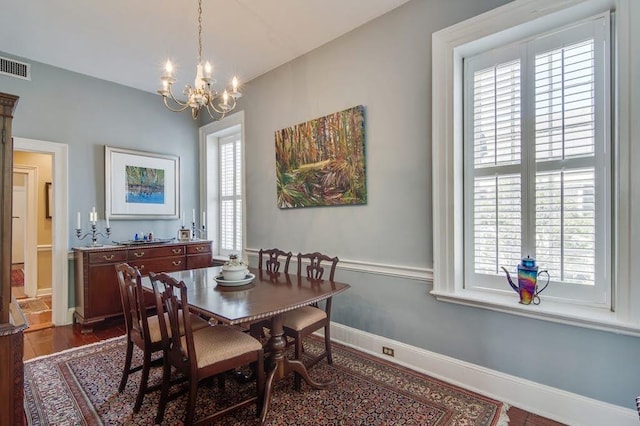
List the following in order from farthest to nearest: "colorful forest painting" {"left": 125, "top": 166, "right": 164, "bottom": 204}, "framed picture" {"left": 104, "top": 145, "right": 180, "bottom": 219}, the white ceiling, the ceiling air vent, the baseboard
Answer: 1. "colorful forest painting" {"left": 125, "top": 166, "right": 164, "bottom": 204}
2. "framed picture" {"left": 104, "top": 145, "right": 180, "bottom": 219}
3. the ceiling air vent
4. the white ceiling
5. the baseboard

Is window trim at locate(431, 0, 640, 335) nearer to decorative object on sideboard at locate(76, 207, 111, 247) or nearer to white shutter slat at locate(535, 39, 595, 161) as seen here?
white shutter slat at locate(535, 39, 595, 161)

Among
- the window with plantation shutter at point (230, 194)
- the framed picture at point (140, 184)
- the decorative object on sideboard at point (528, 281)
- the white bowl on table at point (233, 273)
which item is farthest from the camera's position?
the window with plantation shutter at point (230, 194)

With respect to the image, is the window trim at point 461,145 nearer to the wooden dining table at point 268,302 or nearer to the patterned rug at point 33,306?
the wooden dining table at point 268,302

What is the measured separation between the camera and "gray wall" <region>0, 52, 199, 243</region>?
3574 mm

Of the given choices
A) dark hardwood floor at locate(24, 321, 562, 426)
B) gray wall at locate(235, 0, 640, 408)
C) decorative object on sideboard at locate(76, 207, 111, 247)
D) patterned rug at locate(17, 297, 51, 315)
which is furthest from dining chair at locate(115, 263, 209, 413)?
patterned rug at locate(17, 297, 51, 315)

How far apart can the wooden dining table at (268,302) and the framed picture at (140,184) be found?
2.13 meters

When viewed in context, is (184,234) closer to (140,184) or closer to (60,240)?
(140,184)

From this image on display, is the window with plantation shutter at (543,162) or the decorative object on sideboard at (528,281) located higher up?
the window with plantation shutter at (543,162)

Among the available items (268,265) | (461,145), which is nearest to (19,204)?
(268,265)

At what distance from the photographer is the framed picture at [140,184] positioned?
4098 mm

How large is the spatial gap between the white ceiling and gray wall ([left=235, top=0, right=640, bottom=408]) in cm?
26

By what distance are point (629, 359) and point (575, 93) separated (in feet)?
5.23

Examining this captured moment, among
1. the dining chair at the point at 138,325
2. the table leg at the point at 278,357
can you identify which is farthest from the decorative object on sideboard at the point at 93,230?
the table leg at the point at 278,357

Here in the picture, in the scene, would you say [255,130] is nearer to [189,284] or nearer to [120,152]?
[120,152]
